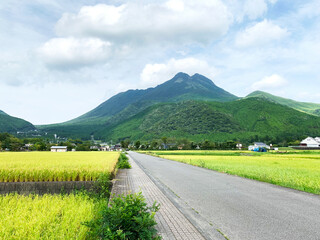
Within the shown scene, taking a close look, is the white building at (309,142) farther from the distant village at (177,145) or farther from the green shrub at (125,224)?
the green shrub at (125,224)

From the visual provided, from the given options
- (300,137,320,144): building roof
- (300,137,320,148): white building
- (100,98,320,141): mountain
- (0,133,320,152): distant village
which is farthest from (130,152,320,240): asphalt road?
(100,98,320,141): mountain

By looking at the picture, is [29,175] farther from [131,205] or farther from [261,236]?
[261,236]

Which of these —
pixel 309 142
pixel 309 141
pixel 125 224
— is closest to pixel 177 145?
pixel 309 142

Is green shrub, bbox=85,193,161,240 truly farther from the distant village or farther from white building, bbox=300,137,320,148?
white building, bbox=300,137,320,148

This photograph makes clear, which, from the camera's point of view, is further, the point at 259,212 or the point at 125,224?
the point at 259,212

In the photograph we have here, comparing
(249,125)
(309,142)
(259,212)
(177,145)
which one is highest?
(249,125)

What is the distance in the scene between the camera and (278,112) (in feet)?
610

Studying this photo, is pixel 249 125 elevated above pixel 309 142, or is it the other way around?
pixel 249 125

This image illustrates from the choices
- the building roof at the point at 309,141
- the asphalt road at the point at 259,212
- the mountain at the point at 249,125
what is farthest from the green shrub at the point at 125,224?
the building roof at the point at 309,141

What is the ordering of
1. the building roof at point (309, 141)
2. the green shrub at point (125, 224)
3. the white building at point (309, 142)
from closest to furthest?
1. the green shrub at point (125, 224)
2. the white building at point (309, 142)
3. the building roof at point (309, 141)

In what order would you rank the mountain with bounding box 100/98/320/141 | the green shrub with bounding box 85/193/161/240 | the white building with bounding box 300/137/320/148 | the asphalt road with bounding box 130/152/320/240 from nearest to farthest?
the green shrub with bounding box 85/193/161/240, the asphalt road with bounding box 130/152/320/240, the white building with bounding box 300/137/320/148, the mountain with bounding box 100/98/320/141

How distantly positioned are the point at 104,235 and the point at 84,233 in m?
0.48

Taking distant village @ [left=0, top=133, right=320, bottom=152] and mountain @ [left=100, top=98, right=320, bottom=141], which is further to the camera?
mountain @ [left=100, top=98, right=320, bottom=141]

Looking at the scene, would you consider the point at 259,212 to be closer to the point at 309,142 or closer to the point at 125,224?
the point at 125,224
